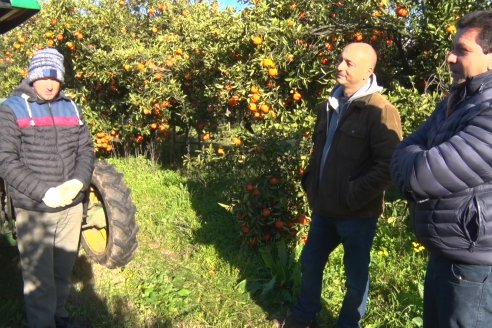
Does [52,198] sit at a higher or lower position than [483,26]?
lower

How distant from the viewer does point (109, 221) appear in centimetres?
342

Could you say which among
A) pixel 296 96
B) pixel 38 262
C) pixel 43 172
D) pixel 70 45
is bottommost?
pixel 38 262

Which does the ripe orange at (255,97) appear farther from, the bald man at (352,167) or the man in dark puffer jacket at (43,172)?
the man in dark puffer jacket at (43,172)

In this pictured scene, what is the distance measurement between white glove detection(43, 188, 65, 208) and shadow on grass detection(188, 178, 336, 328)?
150 centimetres

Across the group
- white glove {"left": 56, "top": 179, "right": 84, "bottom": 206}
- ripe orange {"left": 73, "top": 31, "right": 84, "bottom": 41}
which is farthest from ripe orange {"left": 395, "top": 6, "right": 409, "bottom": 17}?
ripe orange {"left": 73, "top": 31, "right": 84, "bottom": 41}

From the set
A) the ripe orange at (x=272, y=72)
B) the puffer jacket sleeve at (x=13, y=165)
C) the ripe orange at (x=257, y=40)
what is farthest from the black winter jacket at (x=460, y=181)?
the ripe orange at (x=257, y=40)

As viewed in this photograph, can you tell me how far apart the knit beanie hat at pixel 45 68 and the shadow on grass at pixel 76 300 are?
1.47 metres

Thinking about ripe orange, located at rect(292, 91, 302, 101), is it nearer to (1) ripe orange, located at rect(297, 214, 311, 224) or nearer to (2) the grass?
(1) ripe orange, located at rect(297, 214, 311, 224)

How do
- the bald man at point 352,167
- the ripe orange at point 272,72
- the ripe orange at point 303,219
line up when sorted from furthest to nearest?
the ripe orange at point 272,72
the ripe orange at point 303,219
the bald man at point 352,167

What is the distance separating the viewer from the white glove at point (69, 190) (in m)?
2.59

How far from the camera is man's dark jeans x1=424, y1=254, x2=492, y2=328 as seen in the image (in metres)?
1.57

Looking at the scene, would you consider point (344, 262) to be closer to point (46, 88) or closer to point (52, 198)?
point (52, 198)

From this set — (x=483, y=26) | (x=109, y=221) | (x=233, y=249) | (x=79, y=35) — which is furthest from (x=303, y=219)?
(x=79, y=35)

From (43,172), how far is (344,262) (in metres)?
1.77
